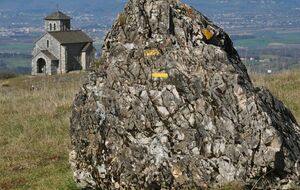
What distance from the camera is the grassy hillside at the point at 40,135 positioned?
13.9 metres

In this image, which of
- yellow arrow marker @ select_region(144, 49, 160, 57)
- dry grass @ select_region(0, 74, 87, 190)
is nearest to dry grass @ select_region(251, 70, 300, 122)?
dry grass @ select_region(0, 74, 87, 190)

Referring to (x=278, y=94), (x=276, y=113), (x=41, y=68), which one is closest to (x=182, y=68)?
(x=276, y=113)

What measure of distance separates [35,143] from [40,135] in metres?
1.12

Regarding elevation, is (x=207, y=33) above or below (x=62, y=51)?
above

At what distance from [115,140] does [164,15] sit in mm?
2450

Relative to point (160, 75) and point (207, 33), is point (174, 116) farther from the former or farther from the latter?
point (207, 33)

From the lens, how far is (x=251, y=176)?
397 inches

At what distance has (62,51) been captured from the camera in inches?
4584

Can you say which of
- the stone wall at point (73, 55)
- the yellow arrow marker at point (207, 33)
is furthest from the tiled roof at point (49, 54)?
the yellow arrow marker at point (207, 33)

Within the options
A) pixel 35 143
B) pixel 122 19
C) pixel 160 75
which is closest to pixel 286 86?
pixel 35 143

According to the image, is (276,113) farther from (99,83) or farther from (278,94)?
(278,94)

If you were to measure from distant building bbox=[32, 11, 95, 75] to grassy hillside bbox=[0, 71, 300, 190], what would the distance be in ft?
287

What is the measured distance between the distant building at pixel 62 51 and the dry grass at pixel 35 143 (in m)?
89.5

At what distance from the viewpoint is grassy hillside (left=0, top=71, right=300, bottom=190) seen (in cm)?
1387
